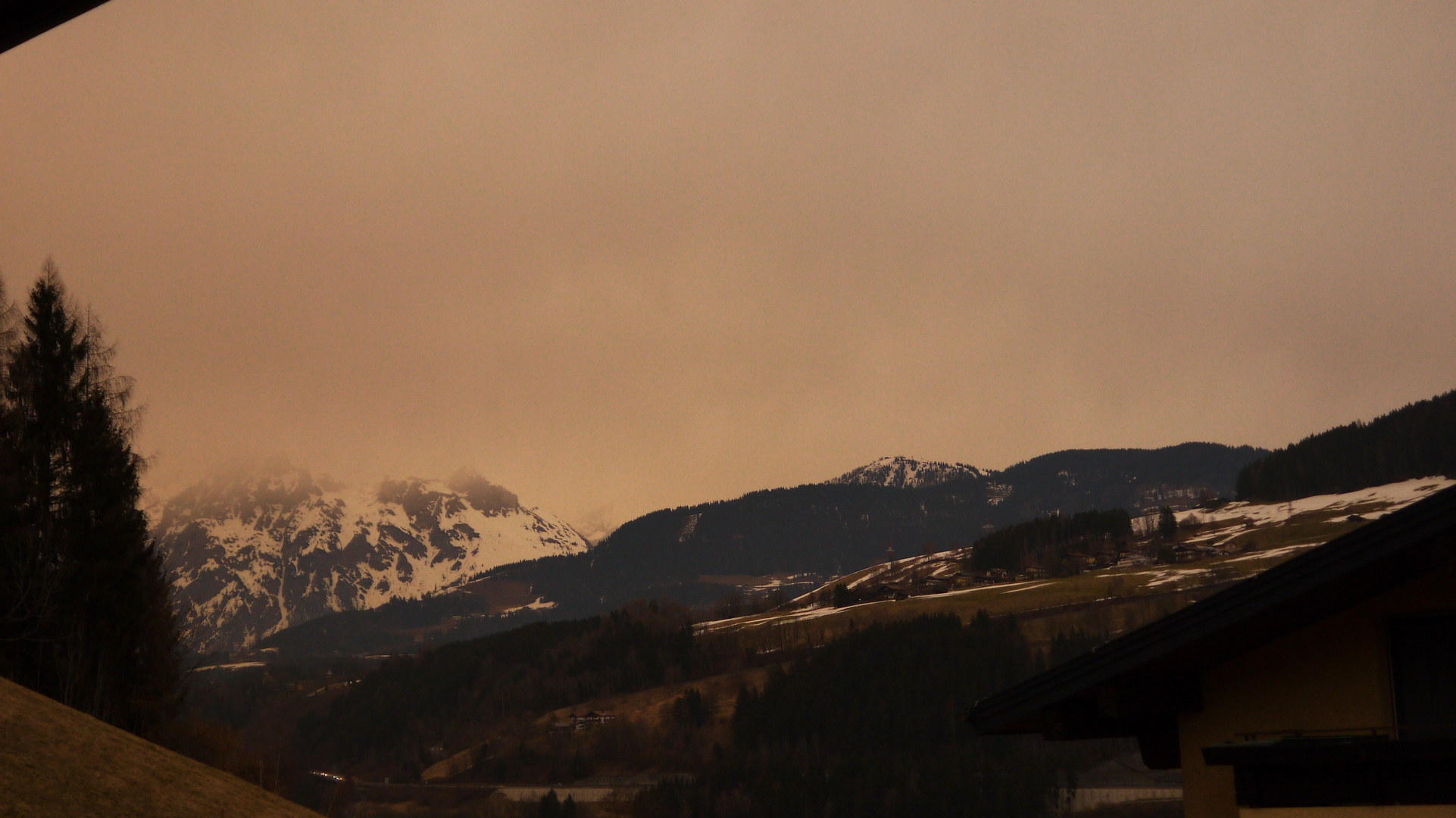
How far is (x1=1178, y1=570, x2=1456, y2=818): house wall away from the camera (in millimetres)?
11875

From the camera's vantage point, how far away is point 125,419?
63250mm

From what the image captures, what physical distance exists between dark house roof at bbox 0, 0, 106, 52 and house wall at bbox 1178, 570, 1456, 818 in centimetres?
1137

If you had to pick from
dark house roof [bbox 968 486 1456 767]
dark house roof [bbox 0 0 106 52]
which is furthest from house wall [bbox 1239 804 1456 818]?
dark house roof [bbox 0 0 106 52]

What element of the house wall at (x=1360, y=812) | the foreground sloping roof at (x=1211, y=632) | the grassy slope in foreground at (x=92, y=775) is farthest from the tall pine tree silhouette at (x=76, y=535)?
the house wall at (x=1360, y=812)

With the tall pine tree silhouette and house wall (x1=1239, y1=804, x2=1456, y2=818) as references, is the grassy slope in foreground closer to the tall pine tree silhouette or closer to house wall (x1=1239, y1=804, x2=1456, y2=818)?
the tall pine tree silhouette

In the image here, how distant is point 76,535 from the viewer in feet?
192

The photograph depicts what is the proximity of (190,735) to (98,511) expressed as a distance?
1598cm

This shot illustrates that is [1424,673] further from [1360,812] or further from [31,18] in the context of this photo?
[31,18]

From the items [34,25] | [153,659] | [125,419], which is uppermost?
[125,419]

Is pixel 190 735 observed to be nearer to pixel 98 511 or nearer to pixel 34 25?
pixel 98 511

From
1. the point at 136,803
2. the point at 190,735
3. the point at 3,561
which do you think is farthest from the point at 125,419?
the point at 136,803

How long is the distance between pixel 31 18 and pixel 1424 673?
12.8 metres

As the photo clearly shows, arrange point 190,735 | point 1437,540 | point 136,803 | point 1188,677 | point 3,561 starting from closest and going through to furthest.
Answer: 1. point 1437,540
2. point 1188,677
3. point 136,803
4. point 3,561
5. point 190,735

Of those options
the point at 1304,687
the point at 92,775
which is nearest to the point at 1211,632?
the point at 1304,687
